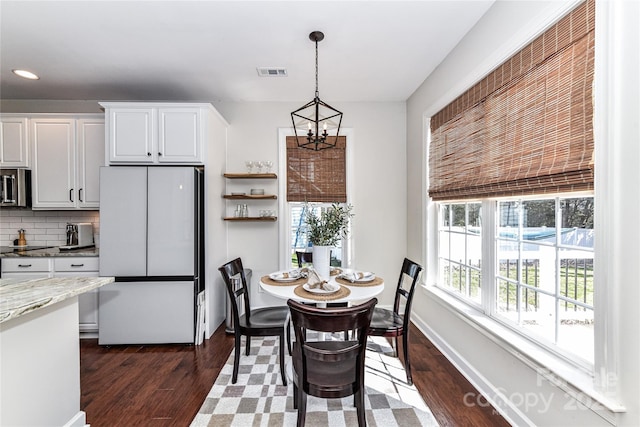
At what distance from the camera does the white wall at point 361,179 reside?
373cm

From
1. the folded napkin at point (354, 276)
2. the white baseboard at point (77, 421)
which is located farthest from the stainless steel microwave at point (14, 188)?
the folded napkin at point (354, 276)

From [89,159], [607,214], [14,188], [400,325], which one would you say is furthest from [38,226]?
[607,214]

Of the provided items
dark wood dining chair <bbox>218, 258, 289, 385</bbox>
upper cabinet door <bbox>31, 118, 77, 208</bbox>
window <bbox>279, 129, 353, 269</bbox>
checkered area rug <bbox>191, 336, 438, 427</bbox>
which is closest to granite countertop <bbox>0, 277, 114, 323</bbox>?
dark wood dining chair <bbox>218, 258, 289, 385</bbox>

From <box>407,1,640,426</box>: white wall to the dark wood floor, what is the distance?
24 centimetres

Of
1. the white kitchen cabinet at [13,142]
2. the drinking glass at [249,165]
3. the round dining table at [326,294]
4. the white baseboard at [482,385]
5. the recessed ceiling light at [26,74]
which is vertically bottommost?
the white baseboard at [482,385]

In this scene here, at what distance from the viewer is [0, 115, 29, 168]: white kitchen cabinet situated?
10.6ft

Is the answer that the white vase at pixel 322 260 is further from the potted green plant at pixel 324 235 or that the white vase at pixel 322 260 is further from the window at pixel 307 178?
the window at pixel 307 178

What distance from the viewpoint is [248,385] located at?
7.31 feet

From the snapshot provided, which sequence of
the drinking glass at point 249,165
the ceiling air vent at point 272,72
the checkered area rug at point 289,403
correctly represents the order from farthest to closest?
the drinking glass at point 249,165 → the ceiling air vent at point 272,72 → the checkered area rug at point 289,403

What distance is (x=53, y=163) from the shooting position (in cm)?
326

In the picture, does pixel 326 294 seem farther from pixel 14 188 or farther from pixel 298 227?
pixel 14 188

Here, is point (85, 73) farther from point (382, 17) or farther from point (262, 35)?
point (382, 17)

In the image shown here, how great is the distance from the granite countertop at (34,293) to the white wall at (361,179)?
2064 millimetres

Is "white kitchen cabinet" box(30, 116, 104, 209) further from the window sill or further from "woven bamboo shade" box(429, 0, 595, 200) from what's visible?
the window sill
